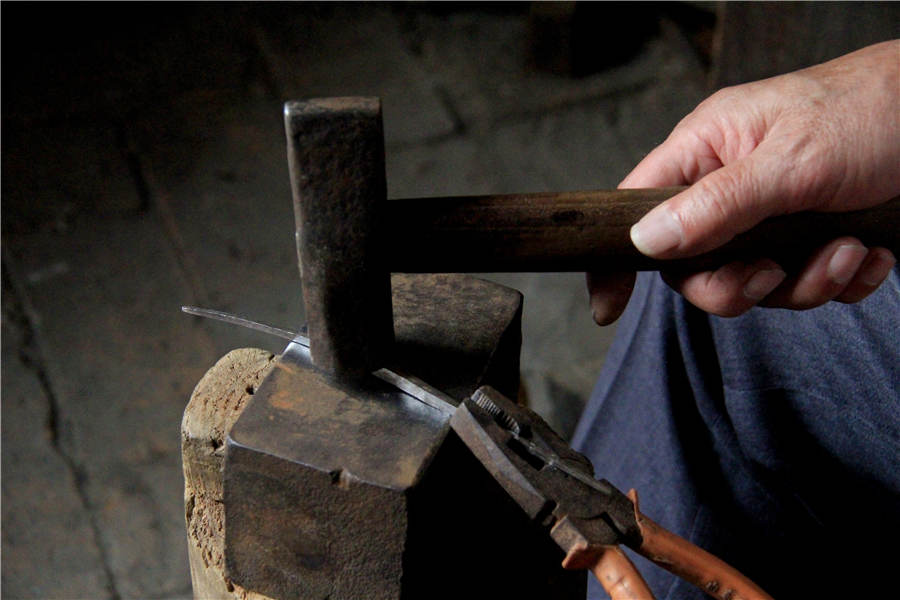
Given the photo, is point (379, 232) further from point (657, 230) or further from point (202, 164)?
point (202, 164)

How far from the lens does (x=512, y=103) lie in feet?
8.78

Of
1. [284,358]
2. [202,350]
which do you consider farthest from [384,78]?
[284,358]

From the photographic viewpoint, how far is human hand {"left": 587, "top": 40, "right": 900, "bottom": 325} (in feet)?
2.86

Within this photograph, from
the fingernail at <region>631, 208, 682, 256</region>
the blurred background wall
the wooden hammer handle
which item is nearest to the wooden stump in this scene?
the wooden hammer handle

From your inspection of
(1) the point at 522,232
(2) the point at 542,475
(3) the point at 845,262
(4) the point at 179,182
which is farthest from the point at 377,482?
(4) the point at 179,182

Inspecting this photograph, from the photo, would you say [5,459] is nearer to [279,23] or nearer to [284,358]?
[284,358]

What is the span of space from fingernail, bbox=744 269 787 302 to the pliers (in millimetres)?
307

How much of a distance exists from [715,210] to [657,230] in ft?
0.20

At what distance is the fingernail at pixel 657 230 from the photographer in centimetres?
85

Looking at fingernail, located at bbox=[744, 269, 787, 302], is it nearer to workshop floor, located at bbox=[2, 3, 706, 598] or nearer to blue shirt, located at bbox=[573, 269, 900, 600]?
blue shirt, located at bbox=[573, 269, 900, 600]

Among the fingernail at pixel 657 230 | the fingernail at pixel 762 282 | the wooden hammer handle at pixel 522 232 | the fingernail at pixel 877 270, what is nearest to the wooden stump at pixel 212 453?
the wooden hammer handle at pixel 522 232

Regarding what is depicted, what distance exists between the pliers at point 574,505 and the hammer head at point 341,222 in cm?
12

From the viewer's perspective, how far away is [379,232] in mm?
785

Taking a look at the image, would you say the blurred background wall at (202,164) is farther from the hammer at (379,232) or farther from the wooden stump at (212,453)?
the hammer at (379,232)
